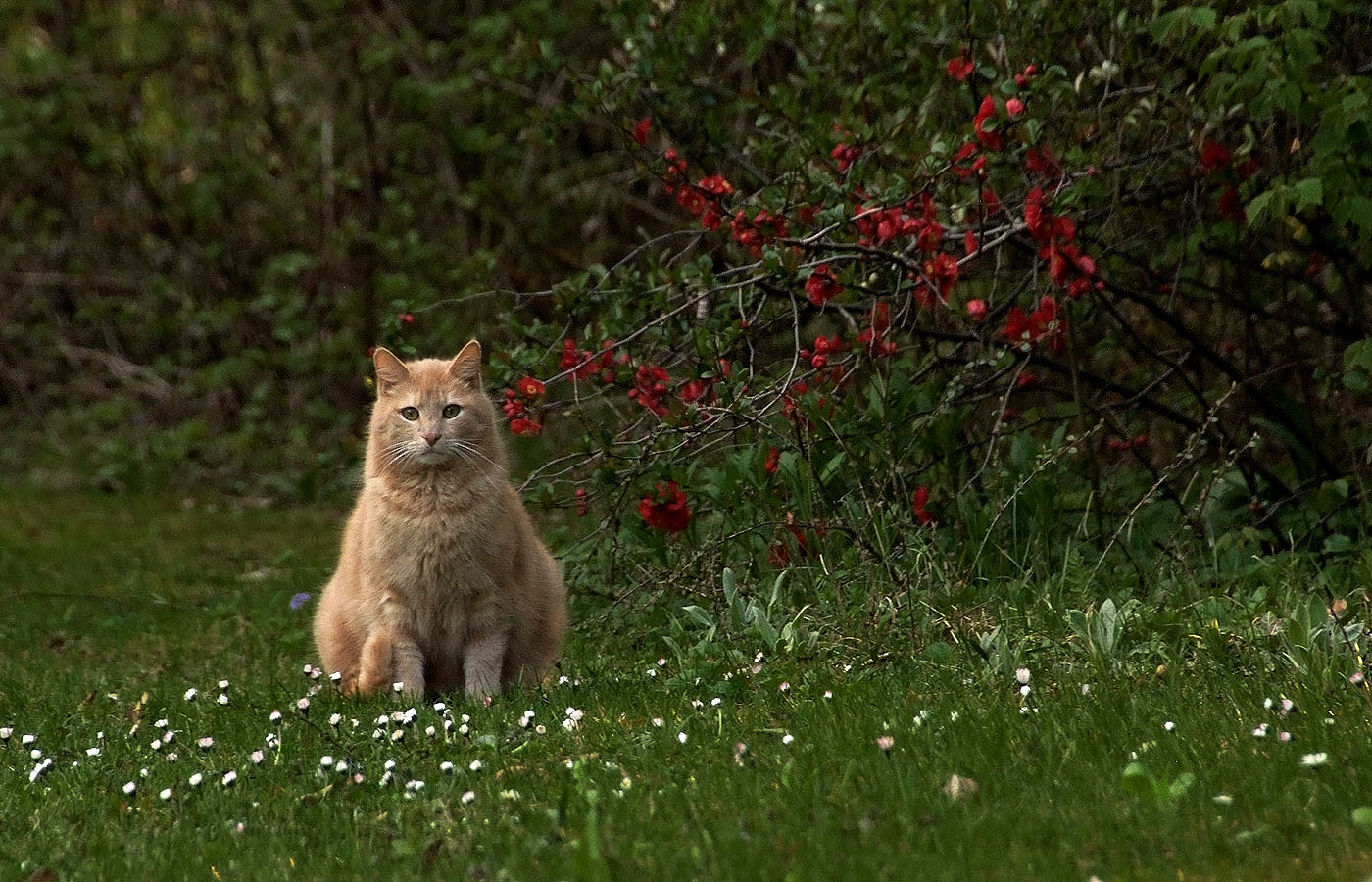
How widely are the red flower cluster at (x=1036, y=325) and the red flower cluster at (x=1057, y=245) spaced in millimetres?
100

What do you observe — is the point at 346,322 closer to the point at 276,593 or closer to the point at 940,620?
Answer: the point at 276,593

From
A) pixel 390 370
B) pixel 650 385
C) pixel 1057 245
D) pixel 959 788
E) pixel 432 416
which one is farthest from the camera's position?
pixel 650 385

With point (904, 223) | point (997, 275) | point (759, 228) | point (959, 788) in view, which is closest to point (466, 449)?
point (759, 228)

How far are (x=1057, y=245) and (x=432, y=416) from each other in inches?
95.4

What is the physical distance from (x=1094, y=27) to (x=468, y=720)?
4.17m

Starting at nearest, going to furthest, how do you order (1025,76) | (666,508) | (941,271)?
(1025,76) → (941,271) → (666,508)

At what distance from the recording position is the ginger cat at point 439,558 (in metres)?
5.75

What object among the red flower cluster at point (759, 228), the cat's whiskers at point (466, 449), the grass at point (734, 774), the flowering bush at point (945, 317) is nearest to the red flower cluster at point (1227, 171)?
the flowering bush at point (945, 317)

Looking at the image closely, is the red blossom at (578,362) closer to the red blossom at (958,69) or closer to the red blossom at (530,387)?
the red blossom at (530,387)

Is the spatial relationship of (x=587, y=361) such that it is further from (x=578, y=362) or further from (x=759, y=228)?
(x=759, y=228)

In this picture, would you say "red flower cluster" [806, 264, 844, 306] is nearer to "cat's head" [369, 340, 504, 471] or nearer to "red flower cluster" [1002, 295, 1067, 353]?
"red flower cluster" [1002, 295, 1067, 353]

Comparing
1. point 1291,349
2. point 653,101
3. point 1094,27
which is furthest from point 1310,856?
point 653,101

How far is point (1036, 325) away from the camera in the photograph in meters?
6.48

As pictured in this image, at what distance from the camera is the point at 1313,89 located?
5.83 meters
